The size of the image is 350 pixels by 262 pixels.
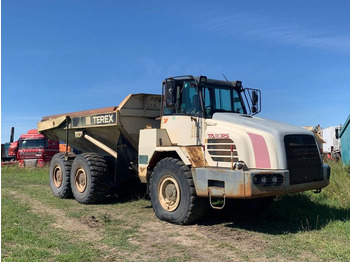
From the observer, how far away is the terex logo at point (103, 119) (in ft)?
30.2

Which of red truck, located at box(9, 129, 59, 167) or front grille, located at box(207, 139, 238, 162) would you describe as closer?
front grille, located at box(207, 139, 238, 162)

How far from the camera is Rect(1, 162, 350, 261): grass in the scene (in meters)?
5.38

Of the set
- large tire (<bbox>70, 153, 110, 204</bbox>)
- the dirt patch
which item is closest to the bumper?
the dirt patch

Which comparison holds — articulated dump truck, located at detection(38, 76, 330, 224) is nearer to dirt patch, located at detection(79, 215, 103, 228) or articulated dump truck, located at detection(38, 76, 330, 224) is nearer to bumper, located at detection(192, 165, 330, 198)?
bumper, located at detection(192, 165, 330, 198)

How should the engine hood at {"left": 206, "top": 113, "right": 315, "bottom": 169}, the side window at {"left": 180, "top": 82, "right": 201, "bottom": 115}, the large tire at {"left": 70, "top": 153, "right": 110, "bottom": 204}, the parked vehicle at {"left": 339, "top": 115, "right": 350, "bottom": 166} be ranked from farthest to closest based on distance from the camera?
the parked vehicle at {"left": 339, "top": 115, "right": 350, "bottom": 166}
the large tire at {"left": 70, "top": 153, "right": 110, "bottom": 204}
the side window at {"left": 180, "top": 82, "right": 201, "bottom": 115}
the engine hood at {"left": 206, "top": 113, "right": 315, "bottom": 169}

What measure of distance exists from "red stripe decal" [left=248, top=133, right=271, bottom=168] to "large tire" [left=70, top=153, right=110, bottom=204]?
15.1 feet

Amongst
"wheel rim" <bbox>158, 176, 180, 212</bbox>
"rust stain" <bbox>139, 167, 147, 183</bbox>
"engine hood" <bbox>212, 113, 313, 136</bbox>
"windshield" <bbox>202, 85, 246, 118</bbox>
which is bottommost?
"wheel rim" <bbox>158, 176, 180, 212</bbox>

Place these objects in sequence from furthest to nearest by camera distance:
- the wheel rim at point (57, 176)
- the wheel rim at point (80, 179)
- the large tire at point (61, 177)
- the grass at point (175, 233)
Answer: the wheel rim at point (57, 176), the large tire at point (61, 177), the wheel rim at point (80, 179), the grass at point (175, 233)

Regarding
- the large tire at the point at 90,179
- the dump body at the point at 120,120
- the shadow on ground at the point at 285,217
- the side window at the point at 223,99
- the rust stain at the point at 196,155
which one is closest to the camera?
the shadow on ground at the point at 285,217

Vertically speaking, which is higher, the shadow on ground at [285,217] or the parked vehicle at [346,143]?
the parked vehicle at [346,143]

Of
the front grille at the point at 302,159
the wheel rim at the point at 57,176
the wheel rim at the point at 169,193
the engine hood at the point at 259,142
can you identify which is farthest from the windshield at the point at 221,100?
the wheel rim at the point at 57,176

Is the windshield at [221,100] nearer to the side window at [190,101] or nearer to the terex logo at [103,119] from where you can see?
the side window at [190,101]

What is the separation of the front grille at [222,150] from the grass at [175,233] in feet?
4.14

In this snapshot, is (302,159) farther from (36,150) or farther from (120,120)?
(36,150)
